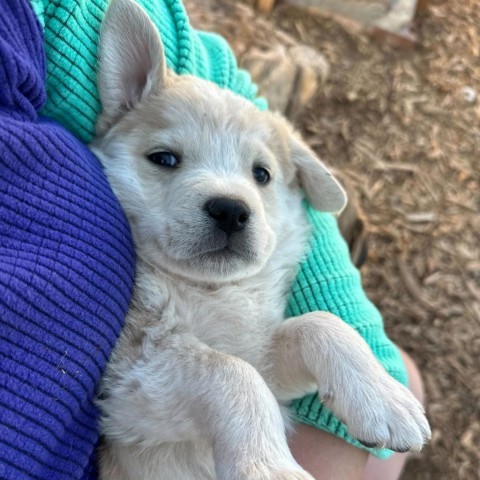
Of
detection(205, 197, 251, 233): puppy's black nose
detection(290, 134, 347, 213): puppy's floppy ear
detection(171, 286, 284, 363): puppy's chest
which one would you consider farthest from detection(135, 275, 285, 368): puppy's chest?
detection(290, 134, 347, 213): puppy's floppy ear

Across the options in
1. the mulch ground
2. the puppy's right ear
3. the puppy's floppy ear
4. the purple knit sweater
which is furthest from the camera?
the mulch ground

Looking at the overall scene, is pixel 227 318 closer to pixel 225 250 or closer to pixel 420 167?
pixel 225 250

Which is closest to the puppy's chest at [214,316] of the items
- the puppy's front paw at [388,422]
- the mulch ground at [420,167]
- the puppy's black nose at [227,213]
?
the puppy's black nose at [227,213]

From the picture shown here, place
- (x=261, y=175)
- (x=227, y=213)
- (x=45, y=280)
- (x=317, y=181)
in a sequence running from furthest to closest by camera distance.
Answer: (x=317, y=181)
(x=261, y=175)
(x=227, y=213)
(x=45, y=280)

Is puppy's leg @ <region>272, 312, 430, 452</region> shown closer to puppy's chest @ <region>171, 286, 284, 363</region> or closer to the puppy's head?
puppy's chest @ <region>171, 286, 284, 363</region>

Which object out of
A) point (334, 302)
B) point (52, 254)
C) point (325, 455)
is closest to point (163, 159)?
point (52, 254)
